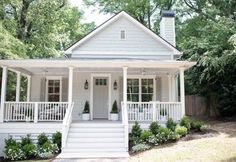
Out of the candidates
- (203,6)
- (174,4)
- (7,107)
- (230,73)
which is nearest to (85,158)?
(7,107)

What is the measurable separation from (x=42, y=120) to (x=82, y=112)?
114 inches

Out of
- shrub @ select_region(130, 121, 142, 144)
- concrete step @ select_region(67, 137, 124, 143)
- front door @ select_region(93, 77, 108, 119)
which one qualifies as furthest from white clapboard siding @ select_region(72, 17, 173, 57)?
concrete step @ select_region(67, 137, 124, 143)

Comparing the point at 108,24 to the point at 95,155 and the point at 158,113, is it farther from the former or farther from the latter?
the point at 95,155

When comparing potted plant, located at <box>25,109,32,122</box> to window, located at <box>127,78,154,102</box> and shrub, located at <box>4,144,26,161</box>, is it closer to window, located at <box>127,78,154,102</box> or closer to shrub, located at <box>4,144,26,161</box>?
shrub, located at <box>4,144,26,161</box>

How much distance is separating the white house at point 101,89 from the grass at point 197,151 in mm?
1285

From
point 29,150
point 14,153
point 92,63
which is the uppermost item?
point 92,63

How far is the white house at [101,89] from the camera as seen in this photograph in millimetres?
12781

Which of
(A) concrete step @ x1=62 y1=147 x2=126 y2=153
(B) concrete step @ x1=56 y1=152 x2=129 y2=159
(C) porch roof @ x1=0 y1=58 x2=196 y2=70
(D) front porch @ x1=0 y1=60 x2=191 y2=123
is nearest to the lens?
(B) concrete step @ x1=56 y1=152 x2=129 y2=159

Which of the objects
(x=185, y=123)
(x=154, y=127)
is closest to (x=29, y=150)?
(x=154, y=127)

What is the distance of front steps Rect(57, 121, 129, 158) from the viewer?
11.2 m

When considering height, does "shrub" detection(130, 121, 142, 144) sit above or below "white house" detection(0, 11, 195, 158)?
below

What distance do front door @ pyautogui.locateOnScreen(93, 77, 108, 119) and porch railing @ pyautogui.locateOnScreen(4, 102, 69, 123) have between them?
250 cm

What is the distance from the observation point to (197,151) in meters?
10.3

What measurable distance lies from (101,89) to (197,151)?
7.50m
